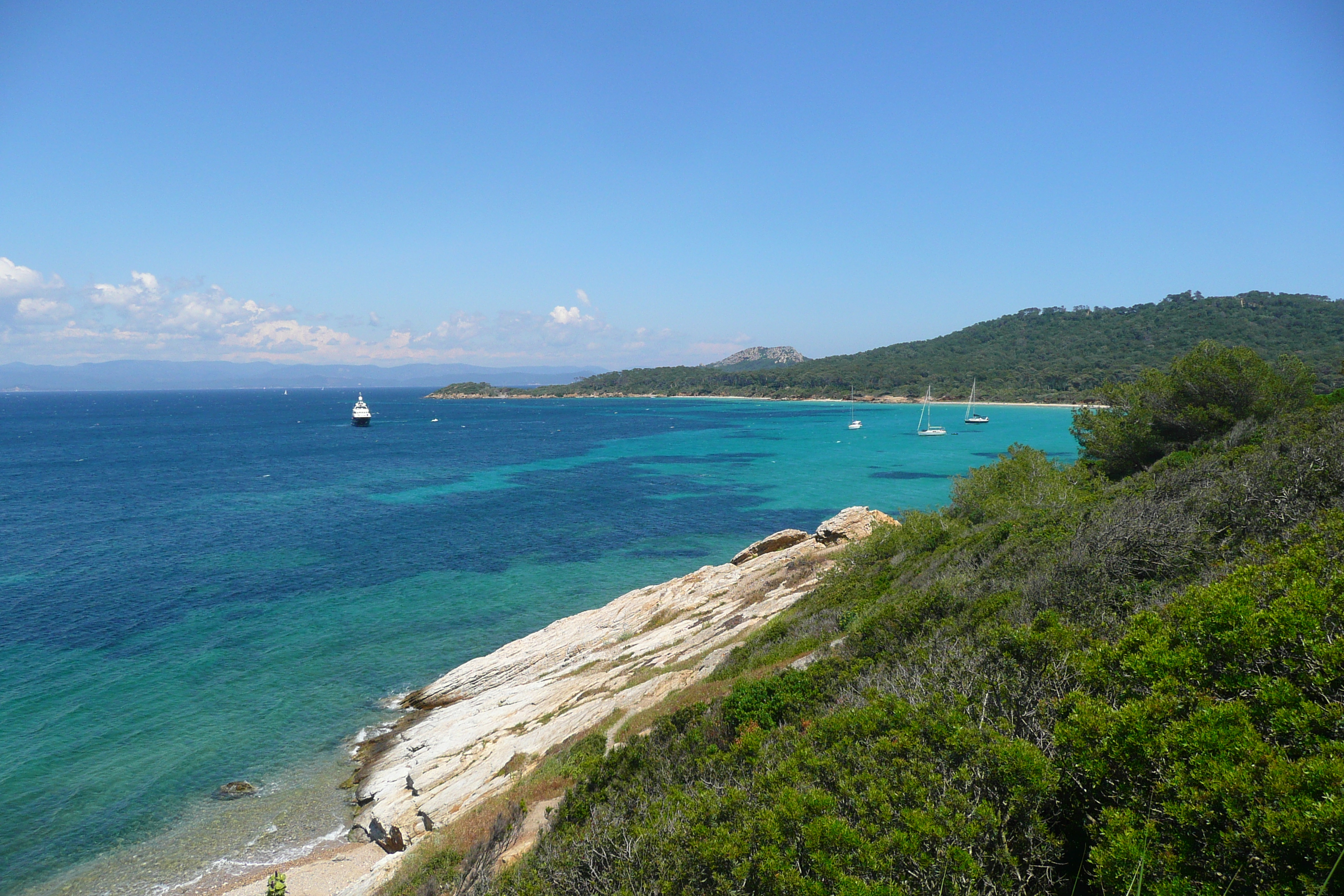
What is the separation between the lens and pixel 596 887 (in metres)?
6.91

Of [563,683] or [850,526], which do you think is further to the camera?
[850,526]

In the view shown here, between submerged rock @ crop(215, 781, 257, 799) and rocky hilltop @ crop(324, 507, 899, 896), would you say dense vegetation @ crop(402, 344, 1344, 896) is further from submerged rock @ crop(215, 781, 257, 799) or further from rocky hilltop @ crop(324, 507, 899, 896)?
submerged rock @ crop(215, 781, 257, 799)

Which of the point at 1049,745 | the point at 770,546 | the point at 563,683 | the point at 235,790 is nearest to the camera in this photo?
the point at 1049,745

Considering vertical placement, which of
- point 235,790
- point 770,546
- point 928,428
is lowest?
point 235,790

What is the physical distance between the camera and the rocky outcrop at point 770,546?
33.2 meters

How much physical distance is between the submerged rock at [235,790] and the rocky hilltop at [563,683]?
3.24 m

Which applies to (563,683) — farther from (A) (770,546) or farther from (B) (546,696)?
(A) (770,546)

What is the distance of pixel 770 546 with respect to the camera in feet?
110

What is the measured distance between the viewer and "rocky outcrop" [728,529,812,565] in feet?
109

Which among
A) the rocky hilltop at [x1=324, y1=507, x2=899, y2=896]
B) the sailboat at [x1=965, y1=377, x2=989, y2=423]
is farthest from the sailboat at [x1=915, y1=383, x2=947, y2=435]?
the rocky hilltop at [x1=324, y1=507, x2=899, y2=896]

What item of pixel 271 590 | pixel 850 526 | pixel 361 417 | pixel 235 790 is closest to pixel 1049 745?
pixel 235 790

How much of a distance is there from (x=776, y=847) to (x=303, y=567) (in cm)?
4145

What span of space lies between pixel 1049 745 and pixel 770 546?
26.7 metres

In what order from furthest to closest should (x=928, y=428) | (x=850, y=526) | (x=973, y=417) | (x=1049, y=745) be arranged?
(x=973, y=417) → (x=928, y=428) → (x=850, y=526) → (x=1049, y=745)
